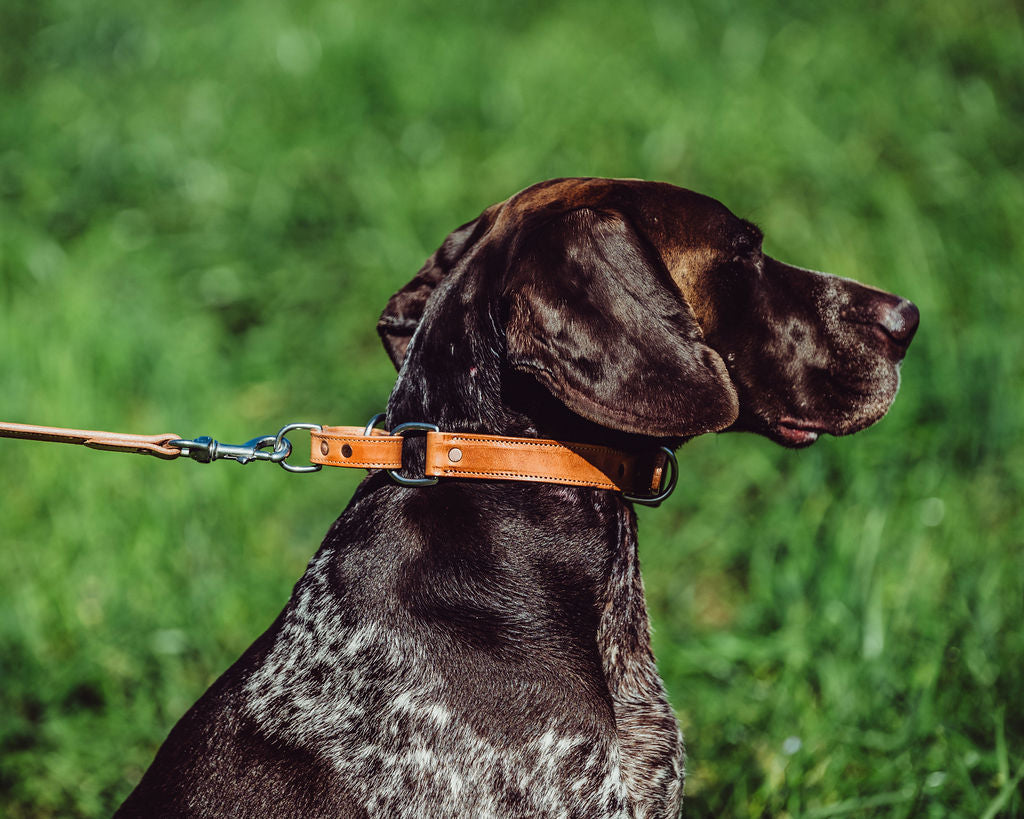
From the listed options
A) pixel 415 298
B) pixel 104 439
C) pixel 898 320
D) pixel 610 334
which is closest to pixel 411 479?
pixel 610 334

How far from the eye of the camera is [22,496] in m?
4.75

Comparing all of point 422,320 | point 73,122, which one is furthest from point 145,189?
point 422,320

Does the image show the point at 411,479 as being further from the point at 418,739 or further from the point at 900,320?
the point at 900,320

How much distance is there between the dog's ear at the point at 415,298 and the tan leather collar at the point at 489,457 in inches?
18.4

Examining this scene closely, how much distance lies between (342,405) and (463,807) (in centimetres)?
358

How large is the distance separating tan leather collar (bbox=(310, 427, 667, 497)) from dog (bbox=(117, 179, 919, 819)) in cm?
6

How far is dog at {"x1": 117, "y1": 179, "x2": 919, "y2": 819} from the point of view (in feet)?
7.40

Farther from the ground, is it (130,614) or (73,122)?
(73,122)

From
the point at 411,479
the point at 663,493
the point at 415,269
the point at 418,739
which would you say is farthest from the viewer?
the point at 415,269

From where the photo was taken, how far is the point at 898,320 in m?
2.85

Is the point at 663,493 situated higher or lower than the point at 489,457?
lower

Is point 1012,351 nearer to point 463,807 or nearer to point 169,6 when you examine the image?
point 463,807

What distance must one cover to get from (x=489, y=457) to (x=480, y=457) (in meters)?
0.02

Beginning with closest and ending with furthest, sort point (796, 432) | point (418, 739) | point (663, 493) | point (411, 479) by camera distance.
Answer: point (418, 739), point (411, 479), point (663, 493), point (796, 432)
